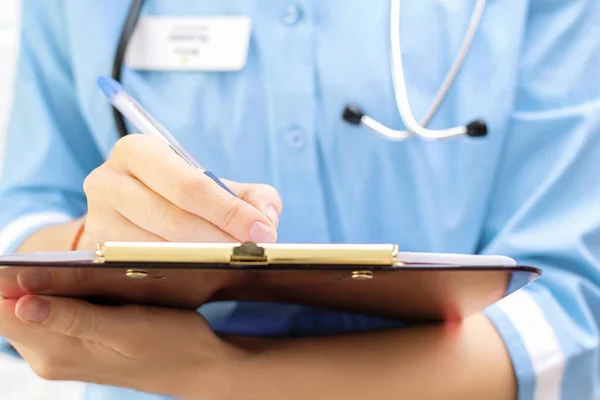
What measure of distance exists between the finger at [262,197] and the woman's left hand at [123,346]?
0.09m

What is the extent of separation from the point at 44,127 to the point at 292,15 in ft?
0.94

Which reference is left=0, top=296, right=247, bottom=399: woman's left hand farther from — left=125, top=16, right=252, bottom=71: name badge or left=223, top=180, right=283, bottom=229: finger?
left=125, top=16, right=252, bottom=71: name badge

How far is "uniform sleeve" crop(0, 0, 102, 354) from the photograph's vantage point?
703 mm

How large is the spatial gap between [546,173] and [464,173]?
0.07 m

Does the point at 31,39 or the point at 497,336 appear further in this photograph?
the point at 31,39

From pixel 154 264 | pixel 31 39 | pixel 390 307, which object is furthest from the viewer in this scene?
pixel 31 39

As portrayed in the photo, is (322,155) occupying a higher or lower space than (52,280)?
higher

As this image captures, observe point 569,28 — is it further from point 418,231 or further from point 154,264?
point 154,264

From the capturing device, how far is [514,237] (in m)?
0.59

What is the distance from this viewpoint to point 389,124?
63cm

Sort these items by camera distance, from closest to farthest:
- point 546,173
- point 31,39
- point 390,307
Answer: point 390,307 < point 546,173 < point 31,39

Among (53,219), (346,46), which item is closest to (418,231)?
(346,46)

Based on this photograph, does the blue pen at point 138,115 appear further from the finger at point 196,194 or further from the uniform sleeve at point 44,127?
the uniform sleeve at point 44,127

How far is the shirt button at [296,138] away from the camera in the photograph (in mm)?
622
